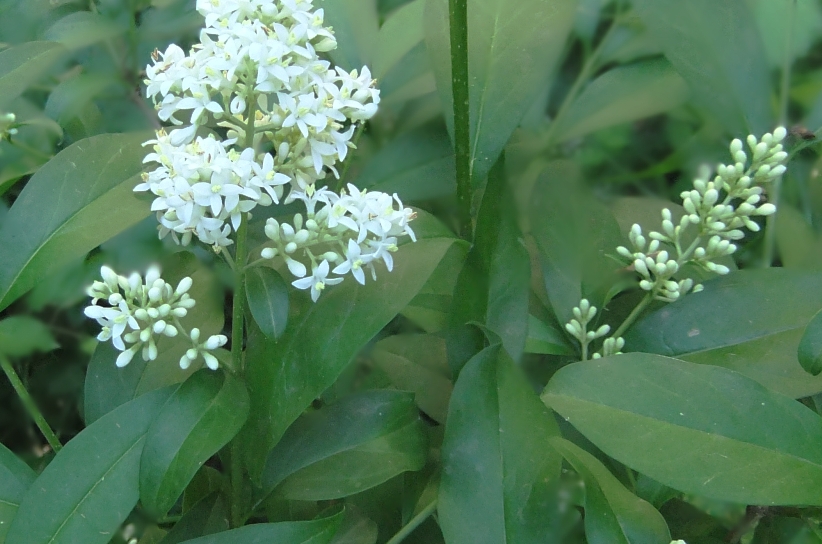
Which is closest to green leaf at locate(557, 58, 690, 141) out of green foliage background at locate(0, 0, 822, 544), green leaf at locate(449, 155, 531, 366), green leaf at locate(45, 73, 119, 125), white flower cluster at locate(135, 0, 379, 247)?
green foliage background at locate(0, 0, 822, 544)

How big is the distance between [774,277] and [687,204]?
0.12m

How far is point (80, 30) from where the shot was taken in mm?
805

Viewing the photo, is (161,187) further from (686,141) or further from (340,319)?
(686,141)

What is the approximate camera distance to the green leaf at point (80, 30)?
79 centimetres

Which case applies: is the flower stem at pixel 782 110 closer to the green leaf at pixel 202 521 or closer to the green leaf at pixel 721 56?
the green leaf at pixel 721 56

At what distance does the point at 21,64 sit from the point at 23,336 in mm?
296

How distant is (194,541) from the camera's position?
537mm

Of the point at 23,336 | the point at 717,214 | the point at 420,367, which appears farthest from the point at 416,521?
the point at 23,336

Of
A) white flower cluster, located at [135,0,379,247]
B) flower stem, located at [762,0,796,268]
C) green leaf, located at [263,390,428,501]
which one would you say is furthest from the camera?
flower stem, located at [762,0,796,268]

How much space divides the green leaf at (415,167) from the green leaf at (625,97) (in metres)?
0.15

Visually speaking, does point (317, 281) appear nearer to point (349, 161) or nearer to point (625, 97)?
point (349, 161)

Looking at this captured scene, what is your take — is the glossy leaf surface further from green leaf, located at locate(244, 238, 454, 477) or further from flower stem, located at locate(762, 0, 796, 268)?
green leaf, located at locate(244, 238, 454, 477)

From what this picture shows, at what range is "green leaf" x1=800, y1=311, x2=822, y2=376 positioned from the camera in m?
0.51

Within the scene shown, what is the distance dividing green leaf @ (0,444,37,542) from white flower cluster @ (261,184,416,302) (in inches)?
12.5
